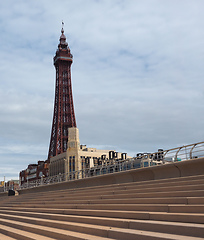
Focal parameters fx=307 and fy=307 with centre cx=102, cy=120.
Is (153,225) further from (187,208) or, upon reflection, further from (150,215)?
(187,208)

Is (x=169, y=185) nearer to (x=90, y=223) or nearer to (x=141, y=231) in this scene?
(x=90, y=223)

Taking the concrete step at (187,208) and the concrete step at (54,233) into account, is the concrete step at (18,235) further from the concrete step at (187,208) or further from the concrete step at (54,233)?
the concrete step at (187,208)

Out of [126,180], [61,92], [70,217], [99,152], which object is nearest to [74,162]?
[99,152]

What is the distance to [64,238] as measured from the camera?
745 cm

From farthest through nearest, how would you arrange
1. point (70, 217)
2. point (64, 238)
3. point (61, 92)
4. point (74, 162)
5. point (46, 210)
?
1. point (61, 92)
2. point (74, 162)
3. point (46, 210)
4. point (70, 217)
5. point (64, 238)

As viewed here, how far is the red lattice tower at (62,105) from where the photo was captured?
97.4 meters

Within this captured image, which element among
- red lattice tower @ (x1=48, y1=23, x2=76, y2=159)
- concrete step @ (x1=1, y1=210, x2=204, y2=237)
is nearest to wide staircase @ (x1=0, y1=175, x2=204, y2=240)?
concrete step @ (x1=1, y1=210, x2=204, y2=237)

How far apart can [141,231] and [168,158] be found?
791cm

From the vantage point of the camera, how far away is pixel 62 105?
103438mm

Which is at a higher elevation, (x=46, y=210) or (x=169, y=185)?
(x=169, y=185)

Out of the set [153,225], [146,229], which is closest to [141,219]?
[146,229]

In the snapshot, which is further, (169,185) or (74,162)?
(74,162)

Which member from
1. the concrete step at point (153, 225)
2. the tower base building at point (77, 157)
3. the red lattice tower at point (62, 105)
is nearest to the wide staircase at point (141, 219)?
the concrete step at point (153, 225)

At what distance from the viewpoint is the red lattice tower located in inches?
3836
